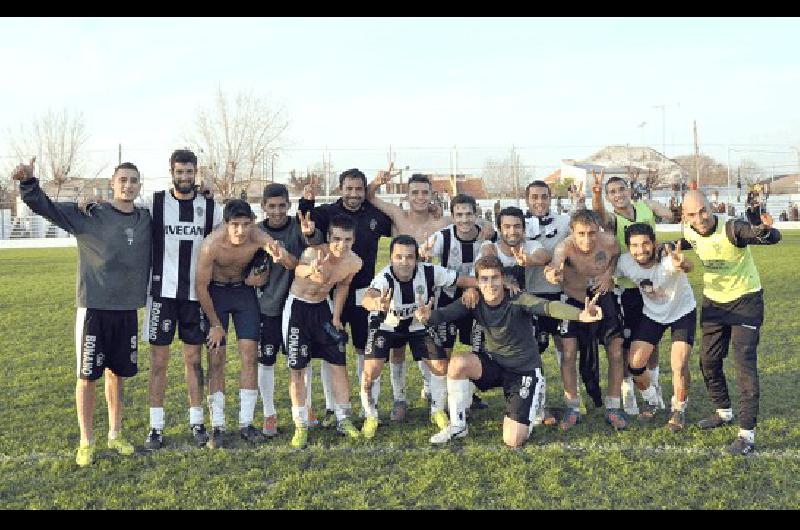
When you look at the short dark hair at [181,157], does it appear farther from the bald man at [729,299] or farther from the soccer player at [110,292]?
the bald man at [729,299]

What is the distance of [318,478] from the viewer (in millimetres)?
4742

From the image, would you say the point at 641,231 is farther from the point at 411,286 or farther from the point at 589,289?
the point at 411,286

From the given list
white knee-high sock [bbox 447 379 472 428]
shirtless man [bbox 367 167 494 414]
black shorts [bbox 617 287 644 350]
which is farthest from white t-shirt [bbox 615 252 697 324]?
white knee-high sock [bbox 447 379 472 428]

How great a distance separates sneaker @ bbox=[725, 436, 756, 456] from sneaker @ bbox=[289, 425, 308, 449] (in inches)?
125

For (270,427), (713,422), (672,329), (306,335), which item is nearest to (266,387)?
(270,427)

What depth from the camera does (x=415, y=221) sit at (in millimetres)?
6734

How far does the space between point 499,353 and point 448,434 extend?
2.63ft

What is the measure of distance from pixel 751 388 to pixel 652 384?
1.14 meters

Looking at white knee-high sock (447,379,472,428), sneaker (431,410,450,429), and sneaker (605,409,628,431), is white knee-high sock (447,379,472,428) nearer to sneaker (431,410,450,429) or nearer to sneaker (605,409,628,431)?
sneaker (431,410,450,429)

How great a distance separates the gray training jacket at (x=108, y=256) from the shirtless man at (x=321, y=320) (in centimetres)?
122

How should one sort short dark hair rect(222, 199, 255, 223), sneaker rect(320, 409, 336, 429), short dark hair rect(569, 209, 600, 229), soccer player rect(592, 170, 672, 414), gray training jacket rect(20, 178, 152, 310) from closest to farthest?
gray training jacket rect(20, 178, 152, 310) < short dark hair rect(222, 199, 255, 223) < short dark hair rect(569, 209, 600, 229) < sneaker rect(320, 409, 336, 429) < soccer player rect(592, 170, 672, 414)

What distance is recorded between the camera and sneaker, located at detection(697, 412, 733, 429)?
18.8 feet

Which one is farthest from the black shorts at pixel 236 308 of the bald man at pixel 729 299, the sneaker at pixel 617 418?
the bald man at pixel 729 299

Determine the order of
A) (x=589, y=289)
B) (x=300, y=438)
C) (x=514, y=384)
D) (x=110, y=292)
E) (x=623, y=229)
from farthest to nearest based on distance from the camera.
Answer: (x=623, y=229)
(x=589, y=289)
(x=514, y=384)
(x=300, y=438)
(x=110, y=292)
